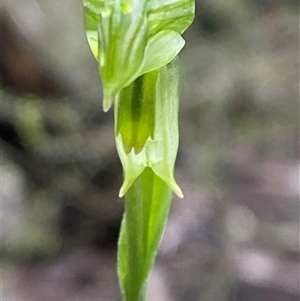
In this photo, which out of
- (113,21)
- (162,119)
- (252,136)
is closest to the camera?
(113,21)

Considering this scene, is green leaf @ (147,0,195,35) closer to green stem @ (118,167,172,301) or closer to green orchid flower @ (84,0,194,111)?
green orchid flower @ (84,0,194,111)

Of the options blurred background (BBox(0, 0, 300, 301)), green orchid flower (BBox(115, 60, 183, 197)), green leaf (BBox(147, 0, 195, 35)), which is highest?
green leaf (BBox(147, 0, 195, 35))

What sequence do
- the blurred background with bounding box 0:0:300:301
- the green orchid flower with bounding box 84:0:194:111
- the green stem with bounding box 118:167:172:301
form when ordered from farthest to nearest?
the blurred background with bounding box 0:0:300:301 → the green stem with bounding box 118:167:172:301 → the green orchid flower with bounding box 84:0:194:111

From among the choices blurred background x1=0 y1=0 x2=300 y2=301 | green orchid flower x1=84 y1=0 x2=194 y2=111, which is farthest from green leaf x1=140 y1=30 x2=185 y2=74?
blurred background x1=0 y1=0 x2=300 y2=301

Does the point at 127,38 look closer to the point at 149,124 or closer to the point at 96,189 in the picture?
the point at 149,124

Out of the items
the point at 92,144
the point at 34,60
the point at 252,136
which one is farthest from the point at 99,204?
the point at 252,136

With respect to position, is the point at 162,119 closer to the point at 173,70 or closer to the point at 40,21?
the point at 173,70

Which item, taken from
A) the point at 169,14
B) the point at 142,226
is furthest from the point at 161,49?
the point at 142,226
